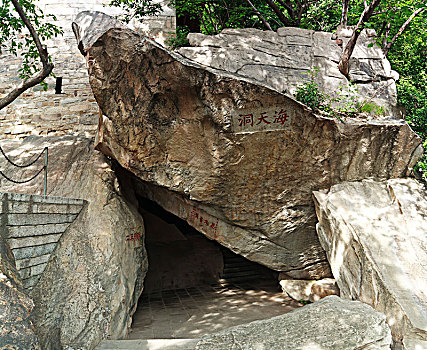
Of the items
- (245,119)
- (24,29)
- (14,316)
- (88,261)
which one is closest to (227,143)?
(245,119)

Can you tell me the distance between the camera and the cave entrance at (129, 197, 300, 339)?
531 centimetres

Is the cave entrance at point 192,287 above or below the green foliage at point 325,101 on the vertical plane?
below

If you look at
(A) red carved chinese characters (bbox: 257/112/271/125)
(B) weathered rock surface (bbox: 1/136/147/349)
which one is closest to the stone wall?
(B) weathered rock surface (bbox: 1/136/147/349)

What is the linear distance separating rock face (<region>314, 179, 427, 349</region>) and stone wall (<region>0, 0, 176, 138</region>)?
5.69m

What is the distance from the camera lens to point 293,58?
253 inches

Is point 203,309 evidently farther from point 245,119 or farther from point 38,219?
point 245,119

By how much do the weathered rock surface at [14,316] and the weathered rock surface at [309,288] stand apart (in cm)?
456

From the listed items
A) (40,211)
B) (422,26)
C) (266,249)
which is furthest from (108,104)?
(422,26)

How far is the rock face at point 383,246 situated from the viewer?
3.88 metres

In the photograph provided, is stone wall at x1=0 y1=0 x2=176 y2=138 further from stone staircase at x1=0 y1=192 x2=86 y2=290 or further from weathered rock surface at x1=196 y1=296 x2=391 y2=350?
weathered rock surface at x1=196 y1=296 x2=391 y2=350

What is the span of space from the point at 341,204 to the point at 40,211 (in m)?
4.29

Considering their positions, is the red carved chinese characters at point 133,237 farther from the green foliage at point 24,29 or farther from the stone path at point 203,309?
the green foliage at point 24,29

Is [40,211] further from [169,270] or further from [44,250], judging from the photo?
[169,270]

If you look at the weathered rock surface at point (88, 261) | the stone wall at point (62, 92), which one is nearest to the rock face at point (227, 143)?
the weathered rock surface at point (88, 261)
